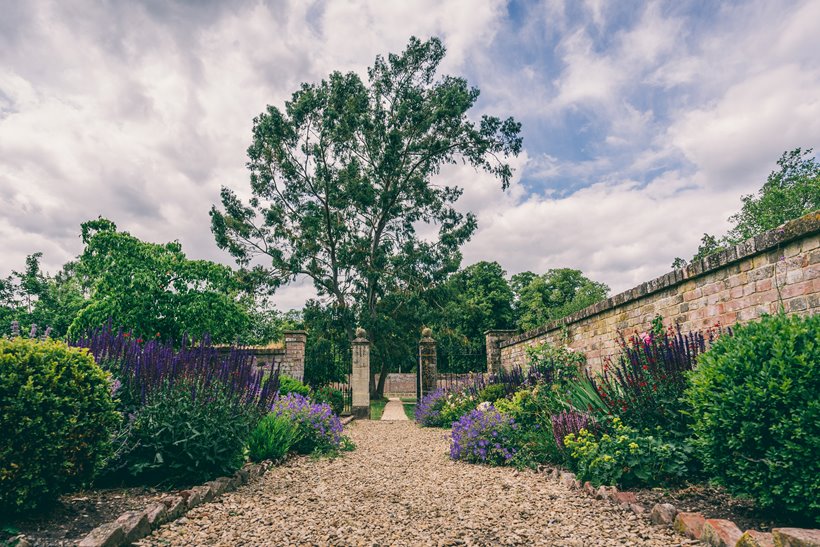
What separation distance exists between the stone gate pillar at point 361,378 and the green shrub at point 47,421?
9122mm

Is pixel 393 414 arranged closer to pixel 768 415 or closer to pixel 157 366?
pixel 157 366

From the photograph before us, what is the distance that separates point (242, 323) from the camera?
14.8m

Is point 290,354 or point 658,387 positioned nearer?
point 658,387

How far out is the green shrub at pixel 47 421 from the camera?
8.32 feet

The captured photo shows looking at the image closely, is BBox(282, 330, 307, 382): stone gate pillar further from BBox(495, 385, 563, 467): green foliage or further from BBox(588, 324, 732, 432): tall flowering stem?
BBox(588, 324, 732, 432): tall flowering stem

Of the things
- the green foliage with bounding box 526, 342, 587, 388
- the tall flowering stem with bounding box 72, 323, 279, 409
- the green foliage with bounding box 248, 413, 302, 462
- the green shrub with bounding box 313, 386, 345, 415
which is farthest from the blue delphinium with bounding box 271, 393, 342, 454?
the green shrub with bounding box 313, 386, 345, 415

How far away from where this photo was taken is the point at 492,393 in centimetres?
826

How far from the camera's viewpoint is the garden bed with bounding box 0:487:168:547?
2.41 meters

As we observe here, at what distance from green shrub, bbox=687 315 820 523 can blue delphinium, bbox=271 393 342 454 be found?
176 inches

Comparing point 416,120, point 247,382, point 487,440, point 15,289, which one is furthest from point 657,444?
point 15,289

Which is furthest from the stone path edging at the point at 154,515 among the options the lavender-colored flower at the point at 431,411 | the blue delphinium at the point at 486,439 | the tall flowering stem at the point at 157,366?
the lavender-colored flower at the point at 431,411

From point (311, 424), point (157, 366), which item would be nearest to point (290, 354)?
point (311, 424)

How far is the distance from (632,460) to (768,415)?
1.17m

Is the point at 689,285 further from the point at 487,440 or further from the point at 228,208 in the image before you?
the point at 228,208
